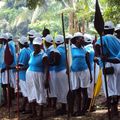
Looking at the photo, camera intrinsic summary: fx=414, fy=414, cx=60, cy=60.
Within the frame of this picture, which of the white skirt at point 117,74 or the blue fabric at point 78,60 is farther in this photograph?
the blue fabric at point 78,60

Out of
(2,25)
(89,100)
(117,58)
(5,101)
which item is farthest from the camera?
(2,25)

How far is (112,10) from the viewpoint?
1295cm

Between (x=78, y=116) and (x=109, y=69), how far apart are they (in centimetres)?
127

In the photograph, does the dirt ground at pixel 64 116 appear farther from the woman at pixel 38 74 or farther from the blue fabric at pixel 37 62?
the blue fabric at pixel 37 62

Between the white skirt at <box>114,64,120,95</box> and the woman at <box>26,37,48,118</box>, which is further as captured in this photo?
the woman at <box>26,37,48,118</box>

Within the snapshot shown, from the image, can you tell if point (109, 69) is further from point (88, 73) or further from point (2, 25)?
point (2, 25)

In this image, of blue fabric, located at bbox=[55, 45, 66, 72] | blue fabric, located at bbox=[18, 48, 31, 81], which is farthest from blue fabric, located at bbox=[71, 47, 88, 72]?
blue fabric, located at bbox=[18, 48, 31, 81]

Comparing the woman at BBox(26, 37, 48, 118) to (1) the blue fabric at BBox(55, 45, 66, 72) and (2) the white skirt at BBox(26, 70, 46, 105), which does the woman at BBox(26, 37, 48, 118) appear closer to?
(2) the white skirt at BBox(26, 70, 46, 105)

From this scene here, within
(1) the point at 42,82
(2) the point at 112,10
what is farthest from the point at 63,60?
(2) the point at 112,10

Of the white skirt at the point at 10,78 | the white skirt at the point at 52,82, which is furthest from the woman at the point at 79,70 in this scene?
the white skirt at the point at 10,78

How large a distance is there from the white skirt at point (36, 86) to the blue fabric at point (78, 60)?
2.47ft

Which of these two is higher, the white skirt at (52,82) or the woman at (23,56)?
the woman at (23,56)

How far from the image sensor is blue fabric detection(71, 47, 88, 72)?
27.8ft

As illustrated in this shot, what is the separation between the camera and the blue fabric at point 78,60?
8477mm
